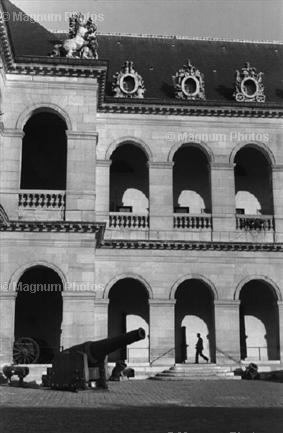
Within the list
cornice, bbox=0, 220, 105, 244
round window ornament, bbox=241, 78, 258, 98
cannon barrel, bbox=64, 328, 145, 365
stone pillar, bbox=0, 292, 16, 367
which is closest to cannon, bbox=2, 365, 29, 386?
stone pillar, bbox=0, 292, 16, 367

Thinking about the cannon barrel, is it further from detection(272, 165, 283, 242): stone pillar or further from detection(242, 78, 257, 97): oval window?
detection(242, 78, 257, 97): oval window

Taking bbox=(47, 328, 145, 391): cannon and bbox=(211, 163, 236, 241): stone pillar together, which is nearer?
bbox=(47, 328, 145, 391): cannon

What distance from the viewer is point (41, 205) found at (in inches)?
1013

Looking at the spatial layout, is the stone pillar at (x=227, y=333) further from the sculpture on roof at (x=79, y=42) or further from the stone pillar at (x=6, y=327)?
the sculpture on roof at (x=79, y=42)

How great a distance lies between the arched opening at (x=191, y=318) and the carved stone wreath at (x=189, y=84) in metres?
9.23

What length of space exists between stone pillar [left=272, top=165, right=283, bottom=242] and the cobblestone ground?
10.7 meters

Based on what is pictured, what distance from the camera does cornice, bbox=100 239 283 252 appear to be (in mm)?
29172

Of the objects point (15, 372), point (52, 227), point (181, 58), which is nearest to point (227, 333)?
point (52, 227)

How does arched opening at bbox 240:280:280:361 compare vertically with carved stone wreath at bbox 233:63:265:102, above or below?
below

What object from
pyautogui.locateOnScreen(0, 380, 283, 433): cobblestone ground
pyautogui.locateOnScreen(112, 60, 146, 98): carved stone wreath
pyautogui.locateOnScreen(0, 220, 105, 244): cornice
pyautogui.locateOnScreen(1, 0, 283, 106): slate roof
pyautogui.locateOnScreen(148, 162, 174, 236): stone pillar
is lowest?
pyautogui.locateOnScreen(0, 380, 283, 433): cobblestone ground

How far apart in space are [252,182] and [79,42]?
1178cm

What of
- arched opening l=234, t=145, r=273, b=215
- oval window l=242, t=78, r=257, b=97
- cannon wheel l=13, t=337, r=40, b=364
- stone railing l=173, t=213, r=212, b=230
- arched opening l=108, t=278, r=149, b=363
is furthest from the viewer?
arched opening l=234, t=145, r=273, b=215

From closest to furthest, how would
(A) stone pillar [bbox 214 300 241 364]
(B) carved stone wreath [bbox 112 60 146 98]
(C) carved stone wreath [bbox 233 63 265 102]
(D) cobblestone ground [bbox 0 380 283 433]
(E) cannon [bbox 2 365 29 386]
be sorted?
1. (D) cobblestone ground [bbox 0 380 283 433]
2. (E) cannon [bbox 2 365 29 386]
3. (A) stone pillar [bbox 214 300 241 364]
4. (B) carved stone wreath [bbox 112 60 146 98]
5. (C) carved stone wreath [bbox 233 63 265 102]

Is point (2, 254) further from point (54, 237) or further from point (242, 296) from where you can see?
point (242, 296)
